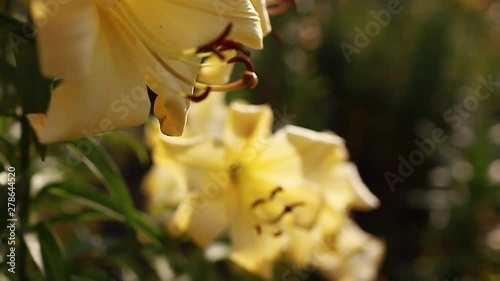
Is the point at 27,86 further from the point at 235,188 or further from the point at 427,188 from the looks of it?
the point at 427,188

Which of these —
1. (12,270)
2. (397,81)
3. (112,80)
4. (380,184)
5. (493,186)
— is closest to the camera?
(112,80)

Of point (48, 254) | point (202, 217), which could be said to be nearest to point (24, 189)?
point (48, 254)

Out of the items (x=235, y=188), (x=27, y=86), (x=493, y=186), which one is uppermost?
(x=27, y=86)

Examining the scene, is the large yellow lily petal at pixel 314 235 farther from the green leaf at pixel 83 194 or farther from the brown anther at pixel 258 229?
the green leaf at pixel 83 194

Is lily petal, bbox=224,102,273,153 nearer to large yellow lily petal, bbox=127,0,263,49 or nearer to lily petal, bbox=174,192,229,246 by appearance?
lily petal, bbox=174,192,229,246

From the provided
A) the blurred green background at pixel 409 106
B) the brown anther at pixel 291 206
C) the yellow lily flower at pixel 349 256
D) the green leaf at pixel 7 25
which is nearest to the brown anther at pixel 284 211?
the brown anther at pixel 291 206

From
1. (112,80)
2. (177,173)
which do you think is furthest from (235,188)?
(112,80)
